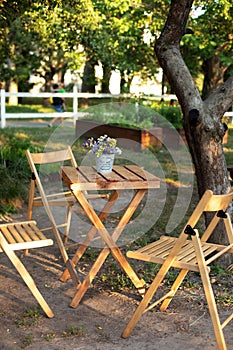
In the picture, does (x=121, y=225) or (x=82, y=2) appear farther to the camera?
(x=82, y=2)

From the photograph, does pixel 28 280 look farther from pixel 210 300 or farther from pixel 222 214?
pixel 222 214

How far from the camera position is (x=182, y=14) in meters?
4.81

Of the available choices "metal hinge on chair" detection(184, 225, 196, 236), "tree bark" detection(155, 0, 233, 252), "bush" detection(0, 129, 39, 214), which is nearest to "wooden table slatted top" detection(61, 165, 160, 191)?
"tree bark" detection(155, 0, 233, 252)

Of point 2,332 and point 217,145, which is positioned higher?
point 217,145

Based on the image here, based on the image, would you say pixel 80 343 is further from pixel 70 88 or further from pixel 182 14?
pixel 70 88

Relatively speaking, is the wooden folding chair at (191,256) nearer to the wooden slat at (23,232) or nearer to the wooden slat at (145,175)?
the wooden slat at (145,175)

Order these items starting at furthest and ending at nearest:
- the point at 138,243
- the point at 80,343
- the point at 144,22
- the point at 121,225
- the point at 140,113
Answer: the point at 144,22 < the point at 140,113 < the point at 138,243 < the point at 121,225 < the point at 80,343

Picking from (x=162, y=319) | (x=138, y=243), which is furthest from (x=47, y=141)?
(x=162, y=319)

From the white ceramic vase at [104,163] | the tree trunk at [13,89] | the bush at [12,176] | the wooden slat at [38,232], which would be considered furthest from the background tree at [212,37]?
the tree trunk at [13,89]

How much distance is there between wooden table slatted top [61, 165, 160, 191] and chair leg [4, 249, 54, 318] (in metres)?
0.69

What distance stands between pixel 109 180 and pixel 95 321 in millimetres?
1087

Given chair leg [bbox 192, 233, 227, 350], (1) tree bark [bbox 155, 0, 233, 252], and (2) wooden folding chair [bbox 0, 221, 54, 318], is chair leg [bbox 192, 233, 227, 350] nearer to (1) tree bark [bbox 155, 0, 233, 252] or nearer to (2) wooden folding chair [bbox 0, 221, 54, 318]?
(2) wooden folding chair [bbox 0, 221, 54, 318]

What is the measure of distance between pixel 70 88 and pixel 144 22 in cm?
1652

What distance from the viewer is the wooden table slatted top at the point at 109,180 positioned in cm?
414
